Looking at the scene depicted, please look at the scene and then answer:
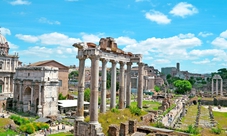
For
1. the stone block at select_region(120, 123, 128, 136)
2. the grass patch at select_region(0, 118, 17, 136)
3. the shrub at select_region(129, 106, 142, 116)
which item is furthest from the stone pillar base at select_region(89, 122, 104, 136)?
the grass patch at select_region(0, 118, 17, 136)

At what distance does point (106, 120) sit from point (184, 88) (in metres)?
78.5

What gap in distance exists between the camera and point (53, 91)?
38281 mm

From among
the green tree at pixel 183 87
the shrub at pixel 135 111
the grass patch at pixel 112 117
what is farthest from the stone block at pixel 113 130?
the green tree at pixel 183 87

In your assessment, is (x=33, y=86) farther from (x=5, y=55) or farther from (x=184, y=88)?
(x=184, y=88)

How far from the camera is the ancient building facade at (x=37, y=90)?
36.8m

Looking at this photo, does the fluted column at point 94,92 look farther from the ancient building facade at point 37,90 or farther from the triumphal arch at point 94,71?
the ancient building facade at point 37,90

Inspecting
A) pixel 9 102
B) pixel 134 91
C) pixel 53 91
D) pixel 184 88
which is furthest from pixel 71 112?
pixel 184 88

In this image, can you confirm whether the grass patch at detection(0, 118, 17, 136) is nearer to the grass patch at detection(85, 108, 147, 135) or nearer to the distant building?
the grass patch at detection(85, 108, 147, 135)

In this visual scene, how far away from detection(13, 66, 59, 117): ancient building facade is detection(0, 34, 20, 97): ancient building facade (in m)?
6.68

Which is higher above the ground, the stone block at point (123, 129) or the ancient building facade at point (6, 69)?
the ancient building facade at point (6, 69)

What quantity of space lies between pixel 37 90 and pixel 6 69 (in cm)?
1387

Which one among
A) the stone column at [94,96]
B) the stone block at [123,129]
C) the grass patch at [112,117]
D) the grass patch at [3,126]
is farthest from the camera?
the grass patch at [3,126]

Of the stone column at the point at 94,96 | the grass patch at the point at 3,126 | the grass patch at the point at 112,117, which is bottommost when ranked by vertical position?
the grass patch at the point at 3,126

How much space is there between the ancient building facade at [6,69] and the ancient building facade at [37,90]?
668 cm
